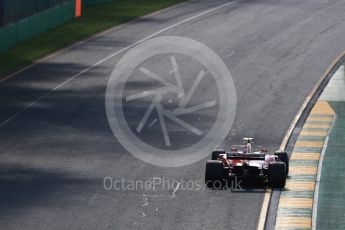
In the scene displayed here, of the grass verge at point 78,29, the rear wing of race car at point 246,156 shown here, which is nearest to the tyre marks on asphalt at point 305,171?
the rear wing of race car at point 246,156

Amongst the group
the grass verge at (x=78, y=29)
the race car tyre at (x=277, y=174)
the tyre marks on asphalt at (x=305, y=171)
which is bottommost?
the grass verge at (x=78, y=29)

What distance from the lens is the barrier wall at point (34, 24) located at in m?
57.8

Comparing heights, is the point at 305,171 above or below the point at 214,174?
below

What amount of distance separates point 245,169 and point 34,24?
32.3 m

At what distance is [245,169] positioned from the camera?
3177 centimetres

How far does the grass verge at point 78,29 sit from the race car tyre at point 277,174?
74.3ft

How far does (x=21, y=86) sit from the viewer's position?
163ft

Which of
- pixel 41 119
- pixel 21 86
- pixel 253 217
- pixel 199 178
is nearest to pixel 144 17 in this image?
pixel 21 86

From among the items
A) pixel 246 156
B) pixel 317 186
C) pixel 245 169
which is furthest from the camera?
pixel 317 186

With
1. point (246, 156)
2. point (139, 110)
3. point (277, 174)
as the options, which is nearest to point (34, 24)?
point (139, 110)

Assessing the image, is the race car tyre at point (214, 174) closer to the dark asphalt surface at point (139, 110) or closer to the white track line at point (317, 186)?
the dark asphalt surface at point (139, 110)

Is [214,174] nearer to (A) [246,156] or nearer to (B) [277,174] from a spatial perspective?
(A) [246,156]

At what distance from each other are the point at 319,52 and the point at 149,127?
65.7 feet

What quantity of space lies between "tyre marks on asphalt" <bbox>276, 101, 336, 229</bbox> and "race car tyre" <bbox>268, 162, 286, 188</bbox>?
0.97ft
